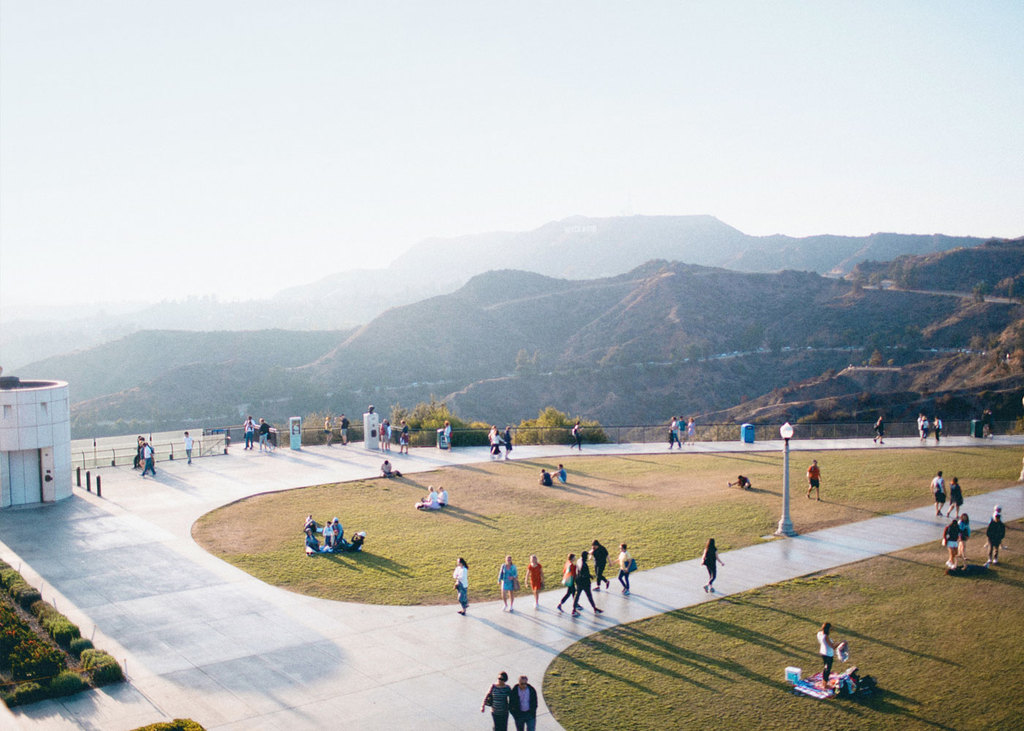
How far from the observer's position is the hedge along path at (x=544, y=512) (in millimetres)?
18375

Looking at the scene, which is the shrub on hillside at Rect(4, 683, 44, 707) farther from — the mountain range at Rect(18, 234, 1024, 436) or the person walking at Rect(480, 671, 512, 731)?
the mountain range at Rect(18, 234, 1024, 436)

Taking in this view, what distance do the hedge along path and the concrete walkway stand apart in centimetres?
83

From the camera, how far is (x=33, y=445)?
24.6m

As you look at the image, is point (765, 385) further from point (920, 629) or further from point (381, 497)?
point (920, 629)

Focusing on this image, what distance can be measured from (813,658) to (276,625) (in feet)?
31.9

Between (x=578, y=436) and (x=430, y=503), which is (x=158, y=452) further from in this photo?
(x=578, y=436)

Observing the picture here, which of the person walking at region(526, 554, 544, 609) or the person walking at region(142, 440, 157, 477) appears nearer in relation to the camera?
the person walking at region(526, 554, 544, 609)

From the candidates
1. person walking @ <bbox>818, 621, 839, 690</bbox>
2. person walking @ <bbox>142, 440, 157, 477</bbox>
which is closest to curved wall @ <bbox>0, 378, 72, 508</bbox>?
person walking @ <bbox>142, 440, 157, 477</bbox>

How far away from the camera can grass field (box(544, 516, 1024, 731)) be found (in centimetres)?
1122

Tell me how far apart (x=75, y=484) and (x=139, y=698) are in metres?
18.9

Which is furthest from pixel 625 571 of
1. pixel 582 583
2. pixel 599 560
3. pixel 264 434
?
pixel 264 434

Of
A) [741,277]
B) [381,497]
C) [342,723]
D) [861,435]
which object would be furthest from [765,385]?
[342,723]

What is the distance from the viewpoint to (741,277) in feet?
420

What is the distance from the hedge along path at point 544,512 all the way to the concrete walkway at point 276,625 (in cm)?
83
